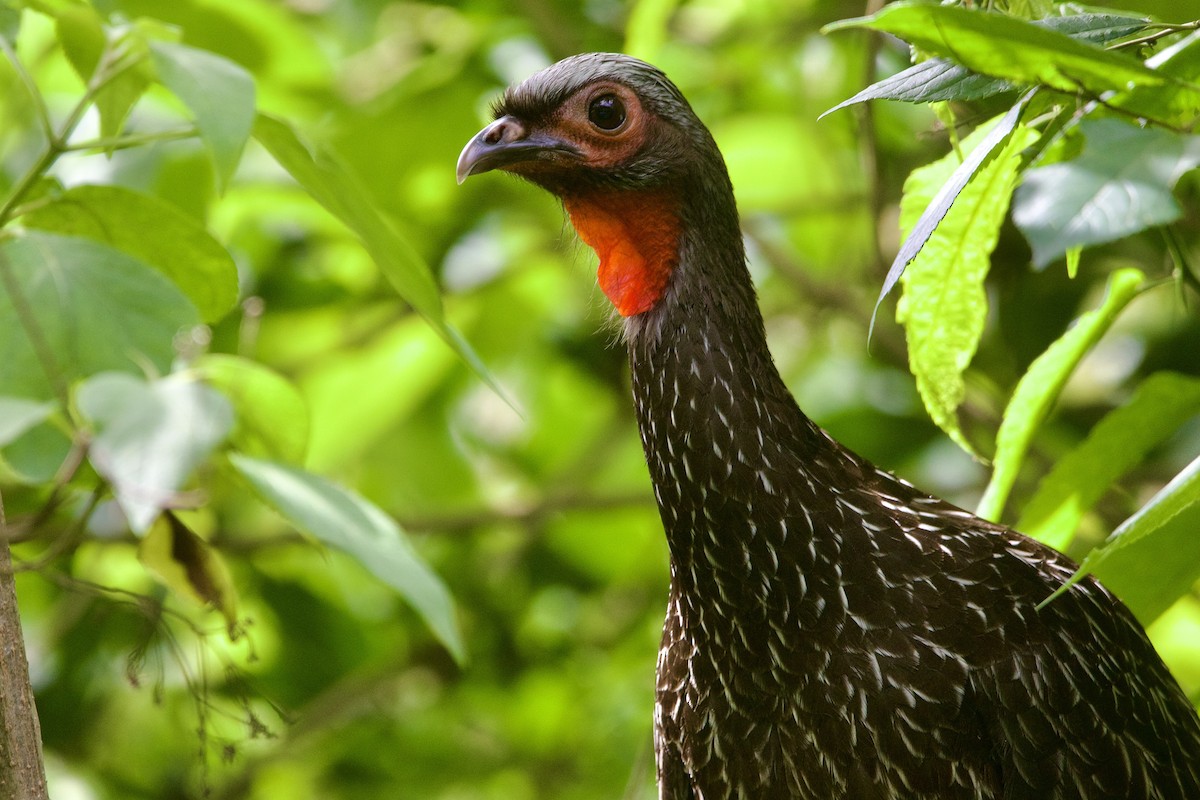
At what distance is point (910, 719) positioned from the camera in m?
2.36

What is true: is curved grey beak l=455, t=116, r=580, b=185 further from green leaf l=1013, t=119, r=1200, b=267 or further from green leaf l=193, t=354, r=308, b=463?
green leaf l=1013, t=119, r=1200, b=267

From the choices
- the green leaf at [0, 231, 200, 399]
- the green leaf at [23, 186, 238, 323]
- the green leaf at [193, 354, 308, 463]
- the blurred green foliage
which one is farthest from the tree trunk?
the blurred green foliage

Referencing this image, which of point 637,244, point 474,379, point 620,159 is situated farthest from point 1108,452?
point 474,379

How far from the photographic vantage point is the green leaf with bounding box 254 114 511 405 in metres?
1.85

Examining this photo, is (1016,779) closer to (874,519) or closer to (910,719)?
(910,719)

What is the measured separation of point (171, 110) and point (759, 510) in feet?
9.28

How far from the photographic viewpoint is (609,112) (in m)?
2.64

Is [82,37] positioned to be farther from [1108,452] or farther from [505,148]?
[1108,452]

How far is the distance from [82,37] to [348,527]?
29.0 inches

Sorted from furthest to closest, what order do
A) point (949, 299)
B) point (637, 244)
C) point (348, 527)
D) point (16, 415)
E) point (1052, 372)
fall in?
1. point (637, 244)
2. point (1052, 372)
3. point (949, 299)
4. point (348, 527)
5. point (16, 415)

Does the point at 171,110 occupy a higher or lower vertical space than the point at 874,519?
higher

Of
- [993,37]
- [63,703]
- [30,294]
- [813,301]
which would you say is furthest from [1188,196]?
[63,703]

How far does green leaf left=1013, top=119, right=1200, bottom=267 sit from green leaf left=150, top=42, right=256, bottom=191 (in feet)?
2.70

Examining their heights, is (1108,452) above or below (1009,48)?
below
